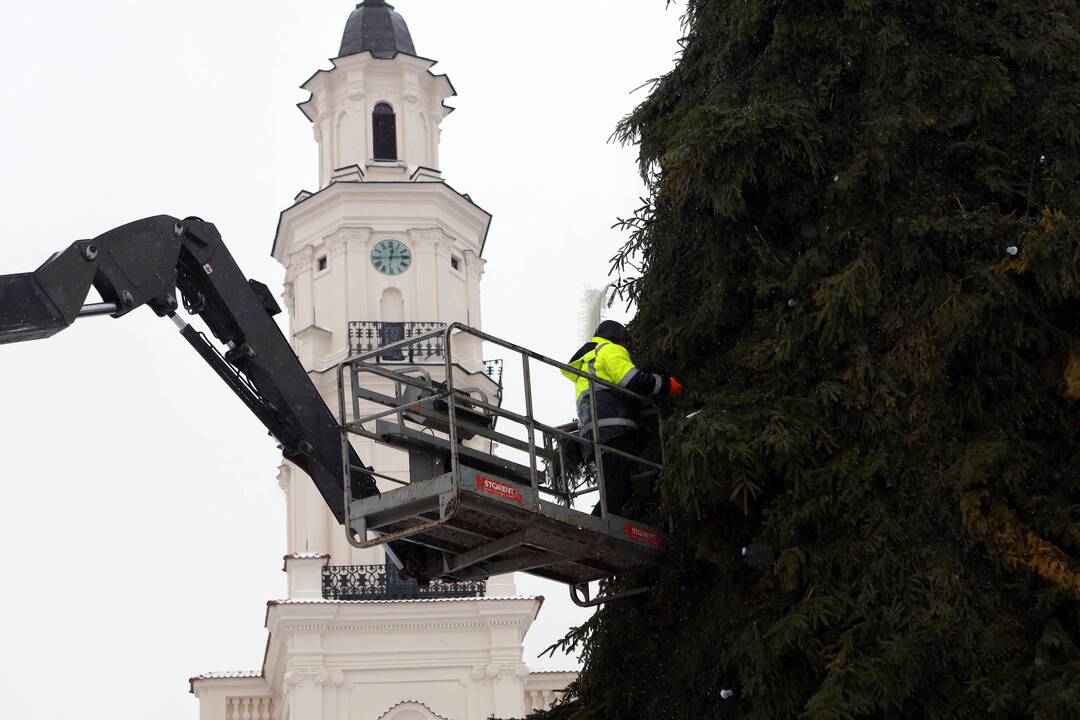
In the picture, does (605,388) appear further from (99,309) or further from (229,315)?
(99,309)

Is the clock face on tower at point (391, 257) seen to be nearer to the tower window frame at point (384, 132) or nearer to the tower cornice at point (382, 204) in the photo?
the tower cornice at point (382, 204)

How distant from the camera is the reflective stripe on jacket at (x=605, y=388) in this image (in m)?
15.4

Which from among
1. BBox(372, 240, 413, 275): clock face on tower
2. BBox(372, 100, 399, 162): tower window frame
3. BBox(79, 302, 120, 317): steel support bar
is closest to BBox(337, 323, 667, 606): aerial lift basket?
BBox(79, 302, 120, 317): steel support bar

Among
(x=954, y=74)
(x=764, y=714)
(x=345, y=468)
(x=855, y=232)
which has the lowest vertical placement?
(x=764, y=714)

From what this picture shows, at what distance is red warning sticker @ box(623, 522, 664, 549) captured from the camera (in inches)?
587

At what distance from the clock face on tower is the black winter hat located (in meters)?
29.4

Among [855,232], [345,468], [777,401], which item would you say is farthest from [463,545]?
[855,232]

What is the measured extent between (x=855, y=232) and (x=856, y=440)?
159 cm

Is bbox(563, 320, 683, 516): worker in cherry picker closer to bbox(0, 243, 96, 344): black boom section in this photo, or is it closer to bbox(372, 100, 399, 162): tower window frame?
bbox(0, 243, 96, 344): black boom section

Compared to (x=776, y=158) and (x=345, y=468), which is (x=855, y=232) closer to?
(x=776, y=158)

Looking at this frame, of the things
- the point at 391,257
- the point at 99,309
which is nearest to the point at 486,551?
the point at 99,309

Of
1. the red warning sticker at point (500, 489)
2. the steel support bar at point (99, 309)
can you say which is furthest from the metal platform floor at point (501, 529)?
the steel support bar at point (99, 309)

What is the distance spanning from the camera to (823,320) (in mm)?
14234

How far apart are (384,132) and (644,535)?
109 ft
